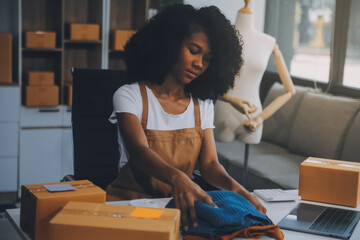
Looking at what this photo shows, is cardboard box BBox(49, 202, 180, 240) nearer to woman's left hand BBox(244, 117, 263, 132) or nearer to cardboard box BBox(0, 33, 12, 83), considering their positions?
woman's left hand BBox(244, 117, 263, 132)

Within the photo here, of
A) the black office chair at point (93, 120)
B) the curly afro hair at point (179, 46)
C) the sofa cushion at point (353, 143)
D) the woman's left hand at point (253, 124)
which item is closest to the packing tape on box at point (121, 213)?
the curly afro hair at point (179, 46)

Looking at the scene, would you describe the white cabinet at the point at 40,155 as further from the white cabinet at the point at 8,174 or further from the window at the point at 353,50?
the window at the point at 353,50

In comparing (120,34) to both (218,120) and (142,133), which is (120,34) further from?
(142,133)

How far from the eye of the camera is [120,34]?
13.8 ft

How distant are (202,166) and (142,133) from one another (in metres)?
0.29

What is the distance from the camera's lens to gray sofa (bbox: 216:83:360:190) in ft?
11.3

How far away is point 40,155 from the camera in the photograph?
4.04m

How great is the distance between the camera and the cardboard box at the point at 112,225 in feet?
3.72

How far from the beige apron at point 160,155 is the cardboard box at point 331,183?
0.44 meters

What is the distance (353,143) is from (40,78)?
229 centimetres

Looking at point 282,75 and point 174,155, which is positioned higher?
point 282,75

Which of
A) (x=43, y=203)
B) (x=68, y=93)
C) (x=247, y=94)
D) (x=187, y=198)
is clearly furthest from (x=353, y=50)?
(x=43, y=203)

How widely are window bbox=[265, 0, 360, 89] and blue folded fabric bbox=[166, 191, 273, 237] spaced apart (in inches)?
108

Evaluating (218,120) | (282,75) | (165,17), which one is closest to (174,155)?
(165,17)
